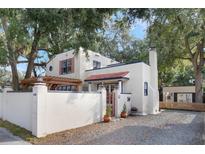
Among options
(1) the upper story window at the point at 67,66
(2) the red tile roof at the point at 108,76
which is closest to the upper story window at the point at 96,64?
(2) the red tile roof at the point at 108,76

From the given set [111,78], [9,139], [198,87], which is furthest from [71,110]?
[198,87]

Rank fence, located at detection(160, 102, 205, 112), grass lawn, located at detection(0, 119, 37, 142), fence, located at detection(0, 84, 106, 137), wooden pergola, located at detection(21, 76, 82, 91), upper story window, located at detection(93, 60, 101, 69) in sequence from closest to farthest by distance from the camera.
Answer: grass lawn, located at detection(0, 119, 37, 142) < fence, located at detection(0, 84, 106, 137) < wooden pergola, located at detection(21, 76, 82, 91) < fence, located at detection(160, 102, 205, 112) < upper story window, located at detection(93, 60, 101, 69)

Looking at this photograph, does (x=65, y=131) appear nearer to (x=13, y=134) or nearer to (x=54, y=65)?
(x=13, y=134)

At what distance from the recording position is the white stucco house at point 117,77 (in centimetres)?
1542

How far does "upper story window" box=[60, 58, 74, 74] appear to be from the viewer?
1880 cm

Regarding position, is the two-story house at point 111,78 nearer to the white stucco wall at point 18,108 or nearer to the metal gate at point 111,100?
the metal gate at point 111,100

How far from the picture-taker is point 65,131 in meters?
8.88

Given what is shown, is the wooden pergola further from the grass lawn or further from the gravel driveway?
the gravel driveway

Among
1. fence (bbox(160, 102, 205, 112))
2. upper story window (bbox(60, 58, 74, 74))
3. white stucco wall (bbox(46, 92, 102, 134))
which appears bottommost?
fence (bbox(160, 102, 205, 112))

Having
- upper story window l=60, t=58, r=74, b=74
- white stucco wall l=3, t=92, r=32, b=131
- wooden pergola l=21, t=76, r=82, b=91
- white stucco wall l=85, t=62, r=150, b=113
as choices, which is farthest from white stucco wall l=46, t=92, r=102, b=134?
upper story window l=60, t=58, r=74, b=74

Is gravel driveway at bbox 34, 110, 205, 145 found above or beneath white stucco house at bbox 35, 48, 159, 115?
beneath

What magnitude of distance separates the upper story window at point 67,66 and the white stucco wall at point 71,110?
26.0ft

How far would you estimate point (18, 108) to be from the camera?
1024 cm
